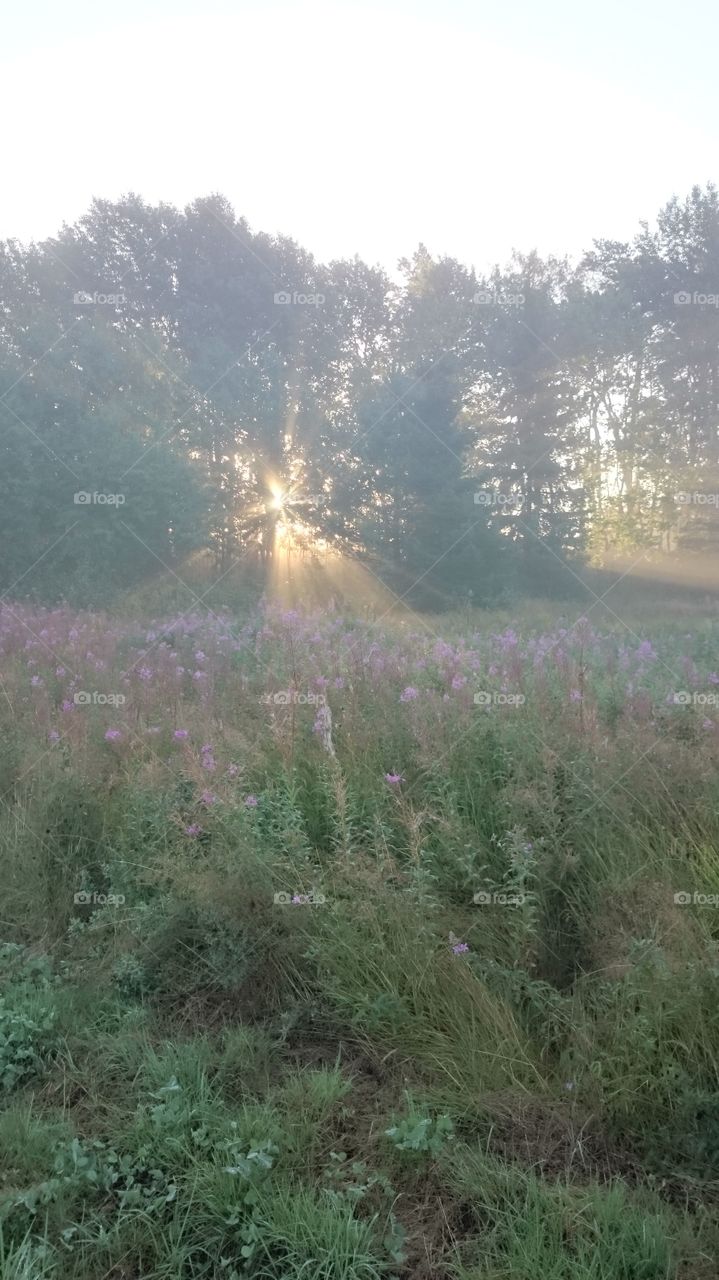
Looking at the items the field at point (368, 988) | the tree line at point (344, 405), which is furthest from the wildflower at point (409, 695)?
the tree line at point (344, 405)

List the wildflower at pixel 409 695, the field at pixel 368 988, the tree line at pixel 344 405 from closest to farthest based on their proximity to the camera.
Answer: the field at pixel 368 988, the wildflower at pixel 409 695, the tree line at pixel 344 405

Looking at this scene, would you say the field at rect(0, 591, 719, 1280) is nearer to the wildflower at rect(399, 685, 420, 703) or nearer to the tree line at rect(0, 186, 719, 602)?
the wildflower at rect(399, 685, 420, 703)

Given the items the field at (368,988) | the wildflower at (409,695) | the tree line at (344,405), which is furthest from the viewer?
the tree line at (344,405)

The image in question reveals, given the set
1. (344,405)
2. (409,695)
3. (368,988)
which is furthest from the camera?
(344,405)

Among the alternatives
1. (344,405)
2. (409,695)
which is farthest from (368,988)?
(344,405)

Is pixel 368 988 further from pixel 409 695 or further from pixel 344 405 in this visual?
pixel 344 405

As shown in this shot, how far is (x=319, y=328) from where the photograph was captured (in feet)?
99.5

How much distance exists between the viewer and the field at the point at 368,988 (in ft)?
7.46

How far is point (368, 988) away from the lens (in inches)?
124

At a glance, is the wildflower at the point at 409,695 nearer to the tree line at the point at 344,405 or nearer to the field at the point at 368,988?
the field at the point at 368,988


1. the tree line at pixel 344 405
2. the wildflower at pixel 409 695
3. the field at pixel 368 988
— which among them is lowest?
the field at pixel 368 988

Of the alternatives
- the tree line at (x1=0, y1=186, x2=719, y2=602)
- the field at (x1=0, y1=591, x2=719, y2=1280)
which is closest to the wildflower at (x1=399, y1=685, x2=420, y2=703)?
the field at (x1=0, y1=591, x2=719, y2=1280)

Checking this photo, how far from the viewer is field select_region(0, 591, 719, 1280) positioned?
227 centimetres

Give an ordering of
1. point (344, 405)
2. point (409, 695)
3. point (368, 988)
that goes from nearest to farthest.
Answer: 1. point (368, 988)
2. point (409, 695)
3. point (344, 405)
